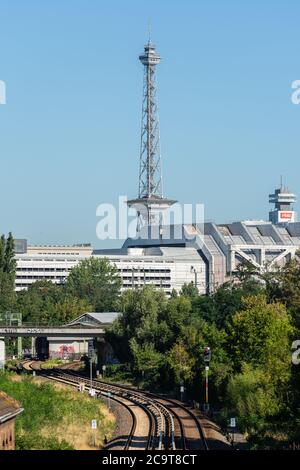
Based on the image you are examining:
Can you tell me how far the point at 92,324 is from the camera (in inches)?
4195

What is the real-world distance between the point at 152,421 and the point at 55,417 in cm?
459

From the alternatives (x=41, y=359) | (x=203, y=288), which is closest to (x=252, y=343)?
(x=41, y=359)

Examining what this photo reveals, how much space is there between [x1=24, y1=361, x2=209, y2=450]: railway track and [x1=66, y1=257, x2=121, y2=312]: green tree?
70028 millimetres

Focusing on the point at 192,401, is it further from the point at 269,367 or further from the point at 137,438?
the point at 137,438

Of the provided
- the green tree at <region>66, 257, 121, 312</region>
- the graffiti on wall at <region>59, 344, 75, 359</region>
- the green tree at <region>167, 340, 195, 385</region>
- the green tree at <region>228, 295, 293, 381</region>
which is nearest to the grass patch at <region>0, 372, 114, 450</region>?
the green tree at <region>167, 340, 195, 385</region>

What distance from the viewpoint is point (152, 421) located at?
5688 cm

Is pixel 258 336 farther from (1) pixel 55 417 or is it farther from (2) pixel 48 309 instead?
(2) pixel 48 309

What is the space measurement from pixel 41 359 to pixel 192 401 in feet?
156

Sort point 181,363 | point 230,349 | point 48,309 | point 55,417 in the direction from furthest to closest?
point 48,309, point 181,363, point 230,349, point 55,417

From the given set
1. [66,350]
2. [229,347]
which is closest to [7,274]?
[66,350]

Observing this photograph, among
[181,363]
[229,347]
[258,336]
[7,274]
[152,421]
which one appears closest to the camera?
[152,421]

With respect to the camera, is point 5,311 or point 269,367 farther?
point 5,311

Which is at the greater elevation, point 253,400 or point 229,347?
point 229,347

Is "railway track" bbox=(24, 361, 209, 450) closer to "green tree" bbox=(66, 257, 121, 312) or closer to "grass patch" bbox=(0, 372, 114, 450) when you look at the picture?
"grass patch" bbox=(0, 372, 114, 450)
